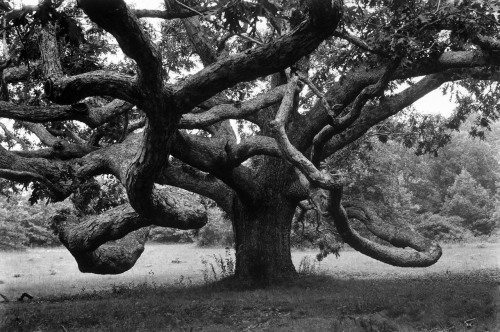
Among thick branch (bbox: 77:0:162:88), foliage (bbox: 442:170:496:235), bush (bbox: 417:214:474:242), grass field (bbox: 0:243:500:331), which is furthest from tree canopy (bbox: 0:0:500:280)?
foliage (bbox: 442:170:496:235)

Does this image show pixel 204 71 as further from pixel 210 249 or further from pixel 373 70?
pixel 210 249

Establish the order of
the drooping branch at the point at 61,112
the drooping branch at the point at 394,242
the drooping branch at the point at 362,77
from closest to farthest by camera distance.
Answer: the drooping branch at the point at 61,112 → the drooping branch at the point at 362,77 → the drooping branch at the point at 394,242

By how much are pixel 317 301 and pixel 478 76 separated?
8068 millimetres

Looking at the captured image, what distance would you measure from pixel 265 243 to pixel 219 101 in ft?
15.1

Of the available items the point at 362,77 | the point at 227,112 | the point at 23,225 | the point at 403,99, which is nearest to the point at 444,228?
the point at 403,99

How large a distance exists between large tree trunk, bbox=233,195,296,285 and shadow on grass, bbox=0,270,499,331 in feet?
3.44

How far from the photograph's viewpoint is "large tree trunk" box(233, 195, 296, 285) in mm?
14305

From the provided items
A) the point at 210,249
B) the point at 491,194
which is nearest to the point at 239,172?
Result: the point at 210,249

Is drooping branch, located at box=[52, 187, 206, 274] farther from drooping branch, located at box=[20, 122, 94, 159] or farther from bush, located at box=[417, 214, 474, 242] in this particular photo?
bush, located at box=[417, 214, 474, 242]

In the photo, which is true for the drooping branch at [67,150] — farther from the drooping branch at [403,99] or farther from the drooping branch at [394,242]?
the drooping branch at [403,99]

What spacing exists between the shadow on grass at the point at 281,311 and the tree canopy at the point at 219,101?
1.38 meters

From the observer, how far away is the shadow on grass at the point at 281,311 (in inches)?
330

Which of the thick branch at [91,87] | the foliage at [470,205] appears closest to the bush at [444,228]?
the foliage at [470,205]

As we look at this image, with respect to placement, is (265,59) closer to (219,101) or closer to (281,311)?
(281,311)
